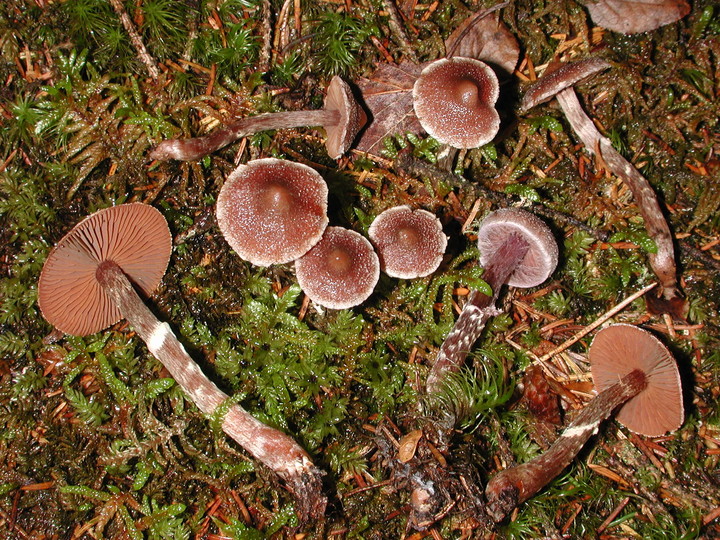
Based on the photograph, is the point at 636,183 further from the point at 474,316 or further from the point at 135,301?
the point at 135,301

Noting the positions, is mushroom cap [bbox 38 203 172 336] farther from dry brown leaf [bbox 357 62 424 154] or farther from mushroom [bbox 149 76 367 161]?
dry brown leaf [bbox 357 62 424 154]

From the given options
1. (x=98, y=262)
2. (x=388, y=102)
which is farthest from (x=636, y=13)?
(x=98, y=262)

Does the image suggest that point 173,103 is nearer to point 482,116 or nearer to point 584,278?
point 482,116

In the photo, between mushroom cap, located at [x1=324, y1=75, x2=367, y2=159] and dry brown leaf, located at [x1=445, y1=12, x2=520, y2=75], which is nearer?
mushroom cap, located at [x1=324, y1=75, x2=367, y2=159]

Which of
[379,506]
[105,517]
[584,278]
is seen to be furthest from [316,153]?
[105,517]

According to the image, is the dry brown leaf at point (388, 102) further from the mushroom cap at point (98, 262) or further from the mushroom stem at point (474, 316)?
the mushroom cap at point (98, 262)

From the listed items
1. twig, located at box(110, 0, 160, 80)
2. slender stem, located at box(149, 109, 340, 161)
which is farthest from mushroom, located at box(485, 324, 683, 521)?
twig, located at box(110, 0, 160, 80)

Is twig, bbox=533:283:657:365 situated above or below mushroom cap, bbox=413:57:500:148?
below
